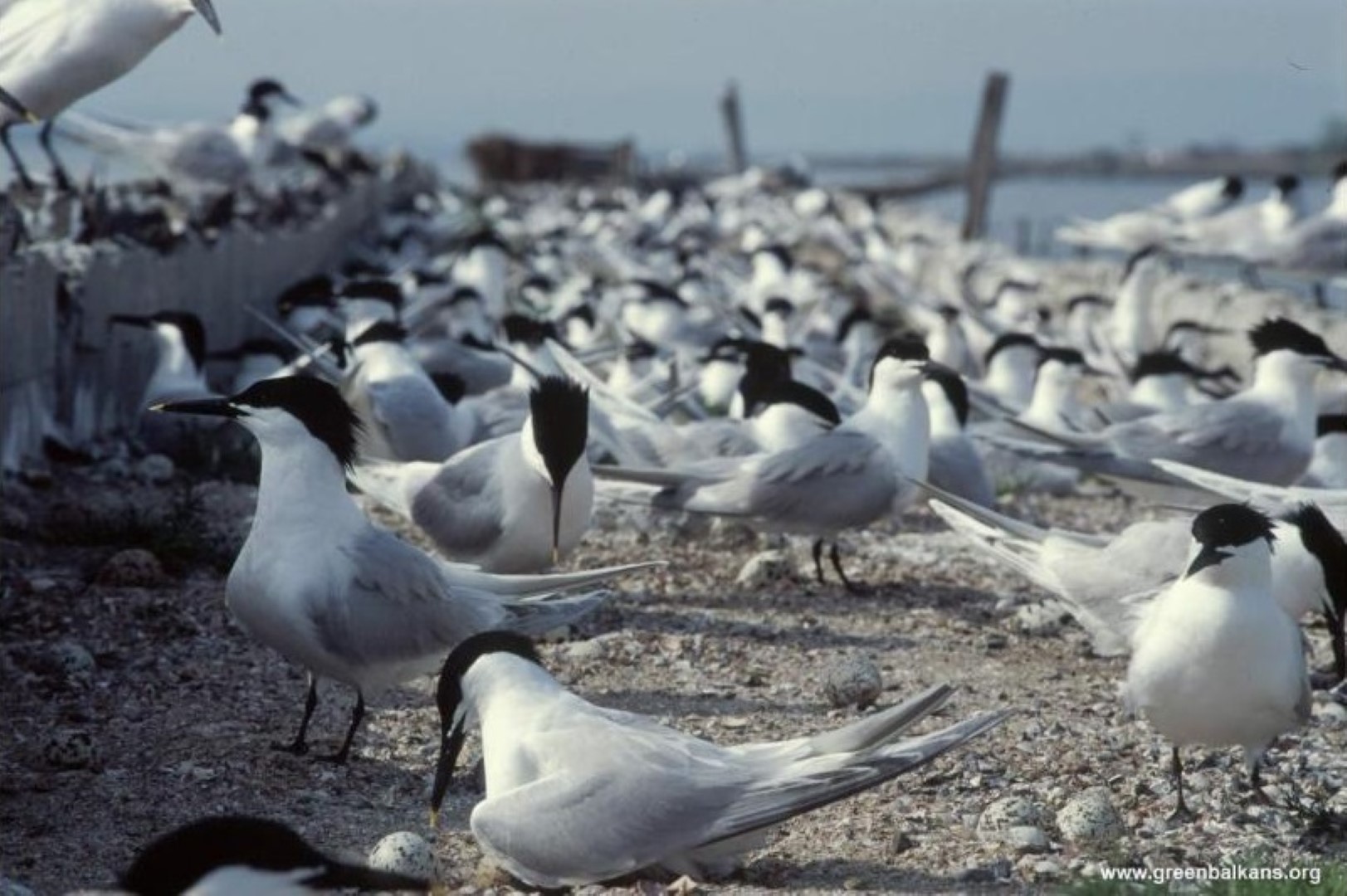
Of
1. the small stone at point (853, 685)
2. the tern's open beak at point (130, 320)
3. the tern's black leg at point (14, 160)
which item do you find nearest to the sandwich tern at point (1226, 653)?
the small stone at point (853, 685)

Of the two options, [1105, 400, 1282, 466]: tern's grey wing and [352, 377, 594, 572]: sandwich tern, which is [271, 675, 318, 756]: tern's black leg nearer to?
[352, 377, 594, 572]: sandwich tern

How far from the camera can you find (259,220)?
15320mm

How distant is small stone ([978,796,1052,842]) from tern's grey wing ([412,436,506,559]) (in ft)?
7.15

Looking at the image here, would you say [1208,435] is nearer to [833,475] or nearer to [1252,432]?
[1252,432]

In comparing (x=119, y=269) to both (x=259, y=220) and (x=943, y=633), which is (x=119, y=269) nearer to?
(x=943, y=633)

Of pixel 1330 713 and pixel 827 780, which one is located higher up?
pixel 827 780

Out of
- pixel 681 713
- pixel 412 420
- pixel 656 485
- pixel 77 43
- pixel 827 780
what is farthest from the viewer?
pixel 412 420

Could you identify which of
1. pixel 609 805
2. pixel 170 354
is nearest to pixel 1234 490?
pixel 609 805

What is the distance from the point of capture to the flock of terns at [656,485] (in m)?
3.86

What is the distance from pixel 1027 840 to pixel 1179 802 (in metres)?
0.47

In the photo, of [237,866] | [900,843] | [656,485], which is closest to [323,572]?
[900,843]

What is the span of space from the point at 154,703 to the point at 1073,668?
250 centimetres

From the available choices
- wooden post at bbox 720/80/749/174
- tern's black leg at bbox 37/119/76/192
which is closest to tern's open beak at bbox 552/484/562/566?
tern's black leg at bbox 37/119/76/192

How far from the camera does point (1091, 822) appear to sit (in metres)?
4.31
